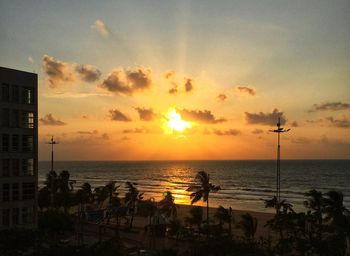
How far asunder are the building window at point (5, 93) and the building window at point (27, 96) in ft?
6.43

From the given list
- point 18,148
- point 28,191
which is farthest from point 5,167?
point 28,191

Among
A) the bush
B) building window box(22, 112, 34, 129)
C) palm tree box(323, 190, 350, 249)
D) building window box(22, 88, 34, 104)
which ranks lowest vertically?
the bush

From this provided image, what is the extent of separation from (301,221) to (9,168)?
106 feet

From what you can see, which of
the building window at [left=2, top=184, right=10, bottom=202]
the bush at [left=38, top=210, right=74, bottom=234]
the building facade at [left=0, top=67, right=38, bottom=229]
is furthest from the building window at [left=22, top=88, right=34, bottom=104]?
the bush at [left=38, top=210, right=74, bottom=234]

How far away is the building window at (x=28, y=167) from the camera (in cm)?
4793

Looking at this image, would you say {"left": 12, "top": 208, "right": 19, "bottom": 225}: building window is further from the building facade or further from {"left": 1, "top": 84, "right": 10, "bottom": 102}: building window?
{"left": 1, "top": 84, "right": 10, "bottom": 102}: building window

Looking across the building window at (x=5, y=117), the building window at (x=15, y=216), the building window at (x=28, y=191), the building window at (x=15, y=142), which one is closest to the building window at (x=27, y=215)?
the building window at (x=15, y=216)

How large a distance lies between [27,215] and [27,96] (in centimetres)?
1414

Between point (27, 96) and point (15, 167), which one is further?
point (27, 96)

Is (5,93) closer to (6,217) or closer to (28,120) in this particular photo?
(28,120)

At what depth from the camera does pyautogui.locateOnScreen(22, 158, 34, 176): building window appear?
4793cm

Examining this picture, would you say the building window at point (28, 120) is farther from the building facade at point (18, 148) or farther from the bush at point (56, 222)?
the bush at point (56, 222)

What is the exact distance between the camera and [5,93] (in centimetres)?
4641

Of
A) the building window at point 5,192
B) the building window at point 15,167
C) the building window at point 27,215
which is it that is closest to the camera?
the building window at point 5,192
